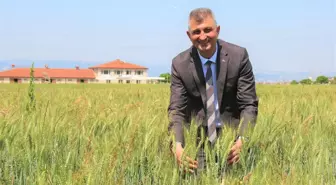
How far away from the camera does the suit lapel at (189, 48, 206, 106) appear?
8.14 ft

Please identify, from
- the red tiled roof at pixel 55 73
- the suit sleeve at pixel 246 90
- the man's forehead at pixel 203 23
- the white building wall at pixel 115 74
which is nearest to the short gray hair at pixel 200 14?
the man's forehead at pixel 203 23

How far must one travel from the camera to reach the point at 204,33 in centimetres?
223

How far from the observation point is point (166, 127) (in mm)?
2512

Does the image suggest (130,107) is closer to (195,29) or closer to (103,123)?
(103,123)

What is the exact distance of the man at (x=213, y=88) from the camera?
95.3 inches

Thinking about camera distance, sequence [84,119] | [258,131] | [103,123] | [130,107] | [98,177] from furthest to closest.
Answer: [130,107] → [84,119] → [103,123] → [258,131] → [98,177]

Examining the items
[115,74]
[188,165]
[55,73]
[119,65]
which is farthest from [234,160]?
[119,65]

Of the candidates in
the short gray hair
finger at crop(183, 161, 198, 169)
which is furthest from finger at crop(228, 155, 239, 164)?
the short gray hair

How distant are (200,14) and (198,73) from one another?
1.27 ft

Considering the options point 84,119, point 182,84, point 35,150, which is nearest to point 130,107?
point 84,119

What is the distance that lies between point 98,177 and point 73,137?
78 cm

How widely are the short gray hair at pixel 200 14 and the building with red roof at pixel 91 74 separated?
237ft

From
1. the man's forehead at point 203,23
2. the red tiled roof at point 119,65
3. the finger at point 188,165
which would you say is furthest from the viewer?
the red tiled roof at point 119,65

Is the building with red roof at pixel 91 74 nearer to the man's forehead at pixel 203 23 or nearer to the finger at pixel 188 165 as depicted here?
the man's forehead at pixel 203 23
